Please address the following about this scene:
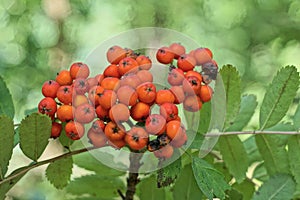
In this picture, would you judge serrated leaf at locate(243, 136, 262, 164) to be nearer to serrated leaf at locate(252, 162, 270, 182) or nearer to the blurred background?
serrated leaf at locate(252, 162, 270, 182)

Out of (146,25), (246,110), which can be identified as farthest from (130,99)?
(146,25)

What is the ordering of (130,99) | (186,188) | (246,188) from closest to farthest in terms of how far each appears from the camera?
1. (130,99)
2. (186,188)
3. (246,188)

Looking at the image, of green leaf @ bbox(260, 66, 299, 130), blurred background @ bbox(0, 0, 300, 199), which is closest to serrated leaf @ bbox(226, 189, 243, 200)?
green leaf @ bbox(260, 66, 299, 130)

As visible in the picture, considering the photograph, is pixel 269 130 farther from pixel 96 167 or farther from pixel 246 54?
pixel 246 54

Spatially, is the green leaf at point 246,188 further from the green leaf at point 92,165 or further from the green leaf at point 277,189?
the green leaf at point 92,165

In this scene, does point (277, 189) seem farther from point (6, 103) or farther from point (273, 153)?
point (6, 103)

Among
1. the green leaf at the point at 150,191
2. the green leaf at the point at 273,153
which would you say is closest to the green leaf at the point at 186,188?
the green leaf at the point at 150,191
